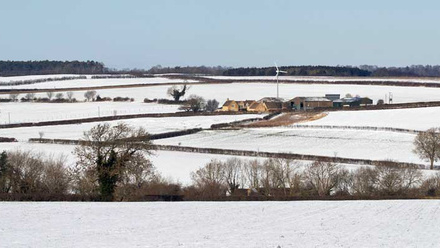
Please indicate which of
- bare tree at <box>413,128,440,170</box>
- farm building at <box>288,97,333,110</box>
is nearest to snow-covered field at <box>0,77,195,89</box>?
farm building at <box>288,97,333,110</box>

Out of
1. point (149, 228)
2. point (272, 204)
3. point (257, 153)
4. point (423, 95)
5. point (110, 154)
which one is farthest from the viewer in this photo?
point (423, 95)

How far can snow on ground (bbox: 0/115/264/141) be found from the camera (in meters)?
64.2

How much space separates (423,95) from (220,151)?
57.7 m

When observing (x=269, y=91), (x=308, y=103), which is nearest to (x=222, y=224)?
(x=308, y=103)

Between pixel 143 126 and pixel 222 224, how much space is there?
1975 inches

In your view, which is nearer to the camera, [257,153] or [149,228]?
[149,228]

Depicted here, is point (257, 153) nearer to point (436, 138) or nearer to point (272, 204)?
point (436, 138)

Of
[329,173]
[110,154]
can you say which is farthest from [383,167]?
[110,154]

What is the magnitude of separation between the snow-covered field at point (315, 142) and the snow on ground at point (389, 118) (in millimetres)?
4921

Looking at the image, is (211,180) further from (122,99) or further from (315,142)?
(122,99)

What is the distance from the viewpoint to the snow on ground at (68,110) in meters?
82.2

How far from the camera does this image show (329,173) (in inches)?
1367

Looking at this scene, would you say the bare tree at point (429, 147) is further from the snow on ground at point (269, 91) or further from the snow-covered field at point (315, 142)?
the snow on ground at point (269, 91)

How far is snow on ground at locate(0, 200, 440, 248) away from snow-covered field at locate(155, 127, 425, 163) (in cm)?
2298
